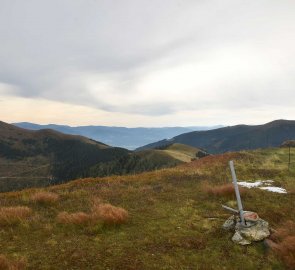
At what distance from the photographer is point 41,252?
38.0 ft

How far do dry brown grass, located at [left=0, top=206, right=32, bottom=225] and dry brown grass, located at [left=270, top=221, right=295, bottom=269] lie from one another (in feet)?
35.8

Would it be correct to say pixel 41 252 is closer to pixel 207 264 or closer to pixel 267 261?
pixel 207 264

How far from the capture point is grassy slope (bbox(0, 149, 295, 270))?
11.0 m

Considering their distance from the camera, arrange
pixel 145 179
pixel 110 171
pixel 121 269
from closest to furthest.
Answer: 1. pixel 121 269
2. pixel 145 179
3. pixel 110 171

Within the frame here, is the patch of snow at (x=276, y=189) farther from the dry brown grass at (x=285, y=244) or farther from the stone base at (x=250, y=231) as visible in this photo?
the stone base at (x=250, y=231)

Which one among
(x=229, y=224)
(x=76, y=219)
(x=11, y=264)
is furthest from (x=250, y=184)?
(x=11, y=264)

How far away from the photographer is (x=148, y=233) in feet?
44.6

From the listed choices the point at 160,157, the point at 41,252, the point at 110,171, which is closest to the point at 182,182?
the point at 41,252

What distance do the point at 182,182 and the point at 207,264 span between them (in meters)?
14.0

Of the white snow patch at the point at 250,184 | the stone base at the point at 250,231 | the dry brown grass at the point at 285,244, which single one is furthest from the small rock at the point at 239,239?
the white snow patch at the point at 250,184

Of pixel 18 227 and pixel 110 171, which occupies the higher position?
pixel 18 227

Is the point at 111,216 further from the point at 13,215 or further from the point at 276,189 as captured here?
the point at 276,189

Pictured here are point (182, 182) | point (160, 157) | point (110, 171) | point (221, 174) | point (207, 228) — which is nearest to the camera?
point (207, 228)

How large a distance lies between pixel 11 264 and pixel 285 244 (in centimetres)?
912
